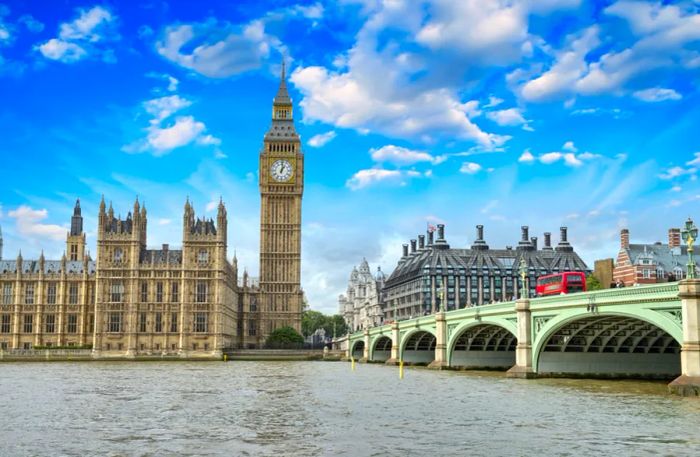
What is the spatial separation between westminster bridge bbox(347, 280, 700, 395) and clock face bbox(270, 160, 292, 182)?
242 feet

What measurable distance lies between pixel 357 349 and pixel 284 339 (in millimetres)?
12984

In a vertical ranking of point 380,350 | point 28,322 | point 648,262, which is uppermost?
point 648,262

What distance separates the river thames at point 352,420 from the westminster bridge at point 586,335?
3286mm

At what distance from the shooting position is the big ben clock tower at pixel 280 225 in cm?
15400

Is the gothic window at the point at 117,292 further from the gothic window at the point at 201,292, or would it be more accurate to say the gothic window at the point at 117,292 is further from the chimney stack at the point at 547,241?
the chimney stack at the point at 547,241

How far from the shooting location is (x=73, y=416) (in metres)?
37.5

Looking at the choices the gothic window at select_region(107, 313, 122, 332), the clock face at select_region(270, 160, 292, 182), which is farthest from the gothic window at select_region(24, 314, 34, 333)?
the clock face at select_region(270, 160, 292, 182)

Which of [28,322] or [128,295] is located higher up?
[128,295]

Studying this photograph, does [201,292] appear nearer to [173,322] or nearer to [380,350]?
[173,322]

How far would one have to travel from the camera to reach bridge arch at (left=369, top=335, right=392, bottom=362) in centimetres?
11959

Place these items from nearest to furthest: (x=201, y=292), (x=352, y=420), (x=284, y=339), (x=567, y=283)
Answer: (x=352, y=420), (x=567, y=283), (x=201, y=292), (x=284, y=339)

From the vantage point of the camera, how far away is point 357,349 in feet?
475

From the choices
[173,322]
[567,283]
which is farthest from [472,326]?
[173,322]

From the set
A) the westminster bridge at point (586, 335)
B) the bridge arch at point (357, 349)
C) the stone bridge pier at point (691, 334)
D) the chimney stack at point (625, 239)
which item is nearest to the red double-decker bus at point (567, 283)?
the westminster bridge at point (586, 335)
